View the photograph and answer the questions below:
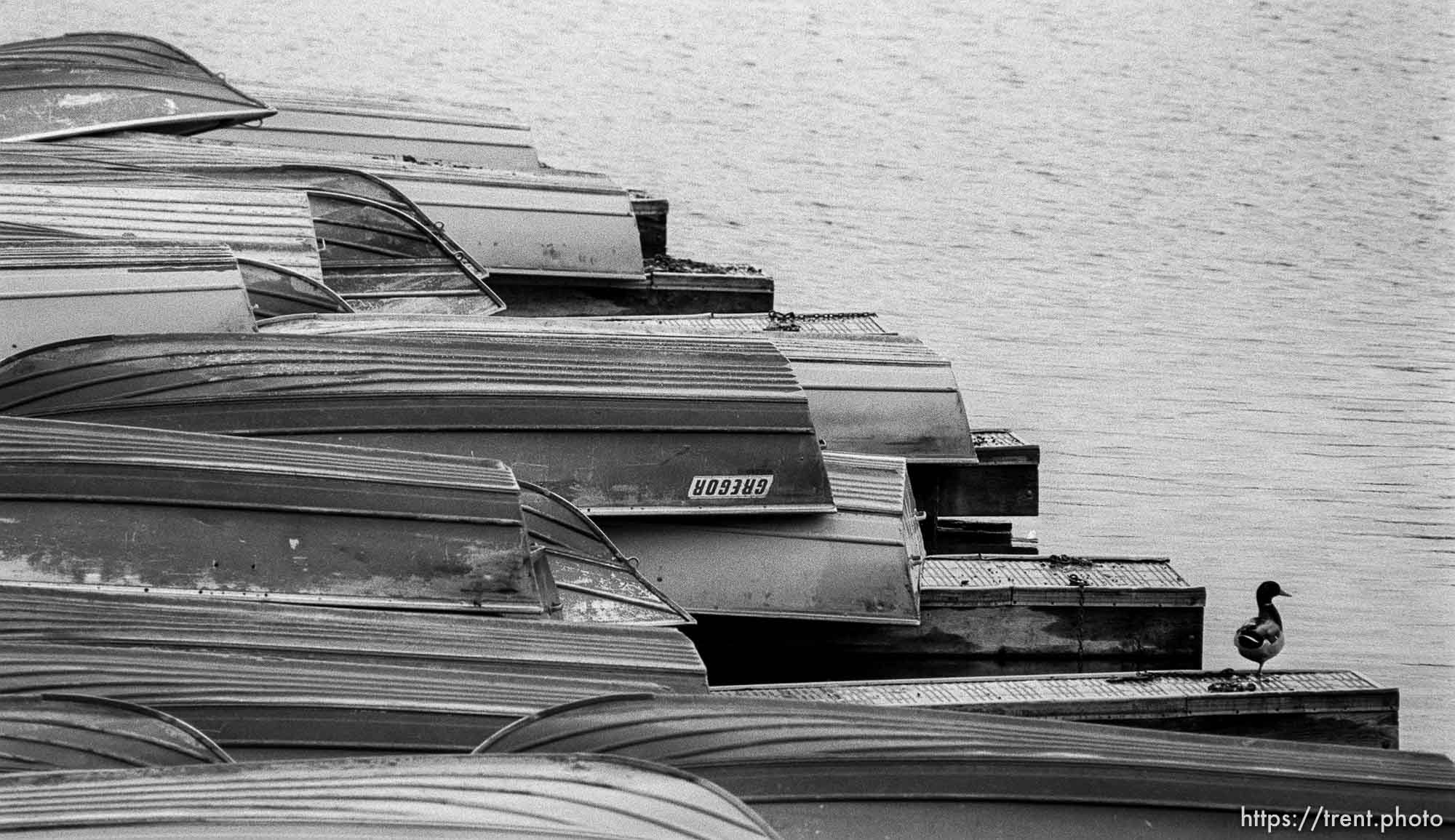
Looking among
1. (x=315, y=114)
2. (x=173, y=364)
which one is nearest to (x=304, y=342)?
(x=173, y=364)

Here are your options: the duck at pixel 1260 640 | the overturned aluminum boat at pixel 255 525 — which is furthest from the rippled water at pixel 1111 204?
the overturned aluminum boat at pixel 255 525

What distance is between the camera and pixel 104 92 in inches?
388

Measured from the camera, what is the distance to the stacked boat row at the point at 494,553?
4.30 meters

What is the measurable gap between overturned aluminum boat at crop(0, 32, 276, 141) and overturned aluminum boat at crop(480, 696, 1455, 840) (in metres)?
6.41

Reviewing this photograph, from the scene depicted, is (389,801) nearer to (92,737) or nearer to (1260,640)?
(92,737)

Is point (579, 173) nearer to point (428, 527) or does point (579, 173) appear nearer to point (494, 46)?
point (428, 527)

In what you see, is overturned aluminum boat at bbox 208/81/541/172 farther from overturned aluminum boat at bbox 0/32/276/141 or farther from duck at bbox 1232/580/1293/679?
duck at bbox 1232/580/1293/679

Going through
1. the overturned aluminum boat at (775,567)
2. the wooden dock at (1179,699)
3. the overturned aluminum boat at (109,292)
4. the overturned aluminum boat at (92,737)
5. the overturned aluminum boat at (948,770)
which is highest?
the overturned aluminum boat at (109,292)

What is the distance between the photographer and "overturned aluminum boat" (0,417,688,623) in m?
5.29

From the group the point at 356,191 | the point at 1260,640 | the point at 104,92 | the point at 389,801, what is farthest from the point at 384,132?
the point at 389,801

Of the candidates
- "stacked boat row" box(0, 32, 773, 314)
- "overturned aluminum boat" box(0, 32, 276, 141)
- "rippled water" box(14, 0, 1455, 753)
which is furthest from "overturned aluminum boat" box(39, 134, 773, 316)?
"rippled water" box(14, 0, 1455, 753)

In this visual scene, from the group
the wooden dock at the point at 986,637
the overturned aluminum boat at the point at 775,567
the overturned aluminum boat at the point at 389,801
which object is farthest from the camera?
the wooden dock at the point at 986,637

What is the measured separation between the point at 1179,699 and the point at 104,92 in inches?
267

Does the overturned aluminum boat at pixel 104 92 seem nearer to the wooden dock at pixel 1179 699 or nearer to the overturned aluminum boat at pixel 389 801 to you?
the wooden dock at pixel 1179 699
